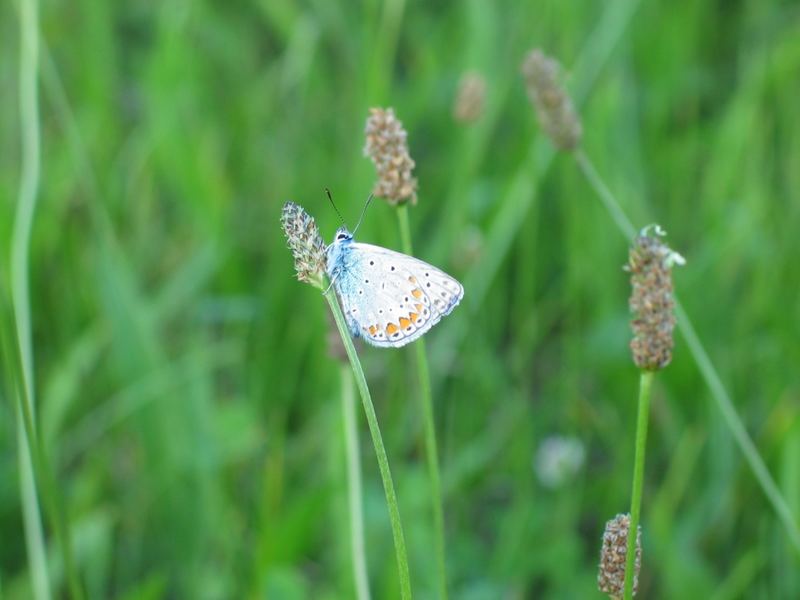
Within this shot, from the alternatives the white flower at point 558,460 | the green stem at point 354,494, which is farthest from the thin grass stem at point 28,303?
the white flower at point 558,460

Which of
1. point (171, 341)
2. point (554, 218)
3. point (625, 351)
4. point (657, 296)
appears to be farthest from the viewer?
point (554, 218)

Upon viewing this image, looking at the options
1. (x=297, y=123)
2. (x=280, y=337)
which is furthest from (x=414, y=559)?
(x=297, y=123)

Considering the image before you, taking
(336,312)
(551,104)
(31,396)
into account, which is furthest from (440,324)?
(336,312)

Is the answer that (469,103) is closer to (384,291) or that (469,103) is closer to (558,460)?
(558,460)

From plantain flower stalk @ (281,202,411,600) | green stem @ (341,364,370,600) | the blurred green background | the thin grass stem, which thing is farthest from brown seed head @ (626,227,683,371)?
the blurred green background

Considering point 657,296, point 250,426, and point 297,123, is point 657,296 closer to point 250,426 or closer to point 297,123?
Result: point 250,426

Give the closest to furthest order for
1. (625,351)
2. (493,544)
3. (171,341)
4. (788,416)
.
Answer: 1. (788,416)
2. (493,544)
3. (625,351)
4. (171,341)

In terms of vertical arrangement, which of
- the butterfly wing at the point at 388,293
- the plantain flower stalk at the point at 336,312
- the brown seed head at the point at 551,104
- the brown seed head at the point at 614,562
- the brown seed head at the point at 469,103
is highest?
the brown seed head at the point at 469,103

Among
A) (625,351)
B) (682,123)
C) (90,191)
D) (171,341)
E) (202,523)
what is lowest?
(202,523)

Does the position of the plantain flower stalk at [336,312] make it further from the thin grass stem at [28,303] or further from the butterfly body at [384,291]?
the thin grass stem at [28,303]
